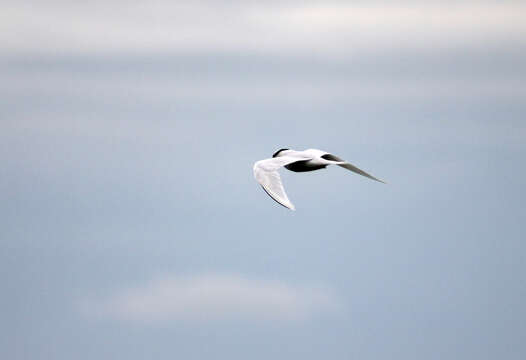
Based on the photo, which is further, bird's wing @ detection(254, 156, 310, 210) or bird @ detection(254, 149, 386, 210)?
bird @ detection(254, 149, 386, 210)

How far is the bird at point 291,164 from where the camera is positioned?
60.4 meters

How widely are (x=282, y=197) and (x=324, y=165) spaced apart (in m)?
7.99

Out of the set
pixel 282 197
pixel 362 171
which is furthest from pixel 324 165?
pixel 282 197

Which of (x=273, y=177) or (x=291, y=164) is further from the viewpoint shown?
(x=291, y=164)

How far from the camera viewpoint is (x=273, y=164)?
63.0 meters

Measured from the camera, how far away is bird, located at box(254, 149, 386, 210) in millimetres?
60406

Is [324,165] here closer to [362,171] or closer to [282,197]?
[362,171]

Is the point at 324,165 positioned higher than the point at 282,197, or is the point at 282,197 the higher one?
the point at 324,165

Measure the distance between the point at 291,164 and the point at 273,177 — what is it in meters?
6.00

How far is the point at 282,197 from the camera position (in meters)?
58.3

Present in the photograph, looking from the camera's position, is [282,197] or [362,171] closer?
[282,197]

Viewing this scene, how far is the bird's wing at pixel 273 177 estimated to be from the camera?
58062 millimetres

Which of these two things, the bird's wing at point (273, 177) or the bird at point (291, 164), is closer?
the bird's wing at point (273, 177)

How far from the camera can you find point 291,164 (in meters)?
66.7
